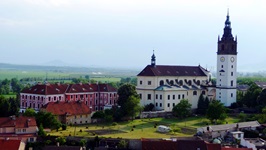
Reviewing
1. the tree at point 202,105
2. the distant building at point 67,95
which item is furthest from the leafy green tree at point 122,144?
the tree at point 202,105

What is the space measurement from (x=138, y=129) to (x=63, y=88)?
18.5 metres

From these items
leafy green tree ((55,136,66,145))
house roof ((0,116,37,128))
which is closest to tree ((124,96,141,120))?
house roof ((0,116,37,128))

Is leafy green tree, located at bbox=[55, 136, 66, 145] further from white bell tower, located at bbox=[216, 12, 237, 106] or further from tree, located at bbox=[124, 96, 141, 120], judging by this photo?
white bell tower, located at bbox=[216, 12, 237, 106]

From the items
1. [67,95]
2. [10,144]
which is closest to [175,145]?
[10,144]

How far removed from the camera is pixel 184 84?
7319 centimetres

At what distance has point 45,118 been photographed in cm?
5134

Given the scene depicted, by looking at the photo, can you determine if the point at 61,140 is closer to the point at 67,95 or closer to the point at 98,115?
the point at 98,115

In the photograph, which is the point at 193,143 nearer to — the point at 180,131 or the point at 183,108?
the point at 180,131

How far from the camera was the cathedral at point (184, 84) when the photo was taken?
69312 millimetres

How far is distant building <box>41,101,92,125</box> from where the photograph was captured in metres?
56.4

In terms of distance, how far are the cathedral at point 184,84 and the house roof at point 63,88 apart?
636cm

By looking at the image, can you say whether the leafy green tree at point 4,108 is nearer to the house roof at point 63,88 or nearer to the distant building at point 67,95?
the distant building at point 67,95

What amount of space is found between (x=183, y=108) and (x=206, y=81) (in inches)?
639

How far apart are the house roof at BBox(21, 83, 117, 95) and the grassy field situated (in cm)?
1171
